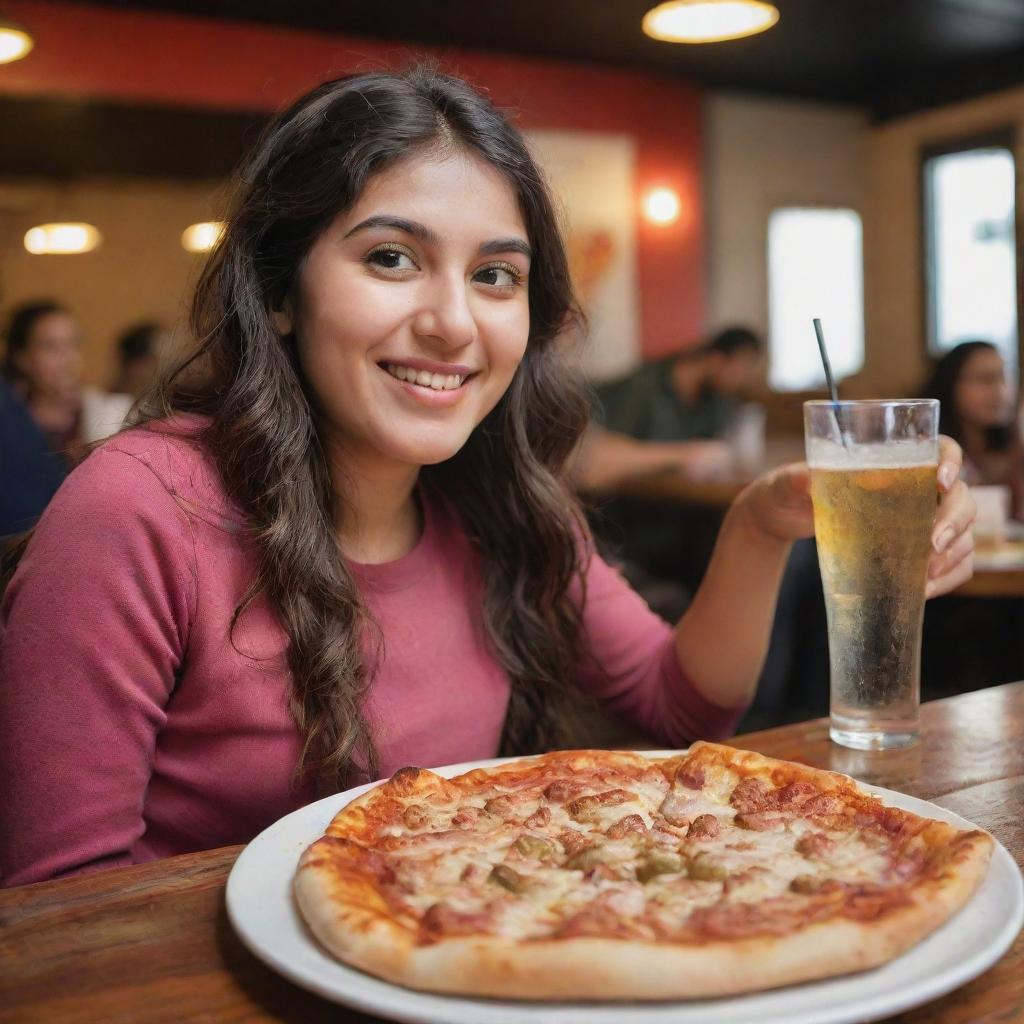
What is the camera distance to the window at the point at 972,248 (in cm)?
862

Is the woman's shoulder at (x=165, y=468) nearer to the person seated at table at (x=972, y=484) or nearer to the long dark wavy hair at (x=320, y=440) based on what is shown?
the long dark wavy hair at (x=320, y=440)

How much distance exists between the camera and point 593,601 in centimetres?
177

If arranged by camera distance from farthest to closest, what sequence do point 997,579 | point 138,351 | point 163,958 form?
point 138,351 → point 997,579 → point 163,958

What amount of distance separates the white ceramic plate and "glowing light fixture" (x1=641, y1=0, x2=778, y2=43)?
4744 millimetres

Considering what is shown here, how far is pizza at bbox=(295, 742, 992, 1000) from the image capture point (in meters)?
0.69

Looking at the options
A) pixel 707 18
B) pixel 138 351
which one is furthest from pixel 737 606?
pixel 138 351

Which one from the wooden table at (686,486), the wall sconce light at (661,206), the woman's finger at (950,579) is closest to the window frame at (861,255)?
the wall sconce light at (661,206)

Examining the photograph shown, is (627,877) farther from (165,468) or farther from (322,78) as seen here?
(322,78)

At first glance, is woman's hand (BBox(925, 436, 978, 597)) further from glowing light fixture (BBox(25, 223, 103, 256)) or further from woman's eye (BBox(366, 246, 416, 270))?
glowing light fixture (BBox(25, 223, 103, 256))

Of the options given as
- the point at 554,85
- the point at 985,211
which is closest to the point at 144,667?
the point at 554,85

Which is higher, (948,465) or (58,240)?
(58,240)

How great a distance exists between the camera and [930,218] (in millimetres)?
9180

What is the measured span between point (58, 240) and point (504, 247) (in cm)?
719

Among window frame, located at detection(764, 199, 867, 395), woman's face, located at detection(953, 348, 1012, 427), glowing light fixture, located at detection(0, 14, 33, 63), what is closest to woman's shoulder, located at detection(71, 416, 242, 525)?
woman's face, located at detection(953, 348, 1012, 427)
